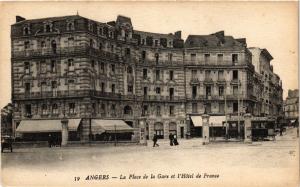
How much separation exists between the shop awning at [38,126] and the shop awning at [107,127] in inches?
110

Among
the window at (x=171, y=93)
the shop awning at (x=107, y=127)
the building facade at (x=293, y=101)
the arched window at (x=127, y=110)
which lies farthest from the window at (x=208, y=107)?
the shop awning at (x=107, y=127)

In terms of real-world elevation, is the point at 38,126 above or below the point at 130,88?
below

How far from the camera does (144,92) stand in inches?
1766

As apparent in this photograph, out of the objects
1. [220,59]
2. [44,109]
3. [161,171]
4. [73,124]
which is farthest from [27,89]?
[161,171]

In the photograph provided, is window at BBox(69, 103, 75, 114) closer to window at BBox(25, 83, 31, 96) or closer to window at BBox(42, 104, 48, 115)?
window at BBox(42, 104, 48, 115)

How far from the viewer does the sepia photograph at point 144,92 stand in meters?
20.9

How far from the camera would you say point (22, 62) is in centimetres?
3709

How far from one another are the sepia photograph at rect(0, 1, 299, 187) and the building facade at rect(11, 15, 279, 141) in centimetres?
10

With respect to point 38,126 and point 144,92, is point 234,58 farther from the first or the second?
point 38,126

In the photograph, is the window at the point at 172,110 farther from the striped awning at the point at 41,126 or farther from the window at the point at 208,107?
the striped awning at the point at 41,126

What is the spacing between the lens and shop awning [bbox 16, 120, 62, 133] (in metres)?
35.6

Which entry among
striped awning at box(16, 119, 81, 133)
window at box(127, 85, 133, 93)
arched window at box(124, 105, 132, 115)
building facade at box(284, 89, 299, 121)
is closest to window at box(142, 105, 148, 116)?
arched window at box(124, 105, 132, 115)

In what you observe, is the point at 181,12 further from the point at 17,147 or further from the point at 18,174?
the point at 17,147

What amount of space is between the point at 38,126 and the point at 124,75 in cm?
929
